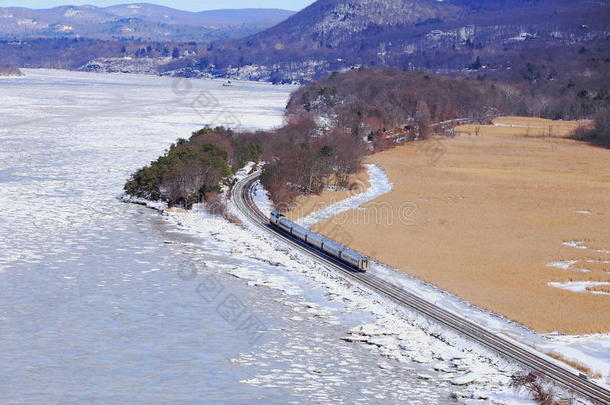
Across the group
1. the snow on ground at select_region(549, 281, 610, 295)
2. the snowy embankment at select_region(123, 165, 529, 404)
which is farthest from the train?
the snow on ground at select_region(549, 281, 610, 295)

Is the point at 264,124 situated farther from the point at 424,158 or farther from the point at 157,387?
the point at 157,387

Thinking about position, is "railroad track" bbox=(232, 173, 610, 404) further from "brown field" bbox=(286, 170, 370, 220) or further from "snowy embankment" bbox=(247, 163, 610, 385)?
"brown field" bbox=(286, 170, 370, 220)

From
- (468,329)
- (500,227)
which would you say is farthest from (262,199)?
(468,329)

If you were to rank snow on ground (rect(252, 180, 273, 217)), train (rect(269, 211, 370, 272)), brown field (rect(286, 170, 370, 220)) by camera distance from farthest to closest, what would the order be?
snow on ground (rect(252, 180, 273, 217)), brown field (rect(286, 170, 370, 220)), train (rect(269, 211, 370, 272))

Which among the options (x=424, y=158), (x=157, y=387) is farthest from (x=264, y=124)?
(x=157, y=387)

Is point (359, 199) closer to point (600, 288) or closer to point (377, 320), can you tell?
point (600, 288)

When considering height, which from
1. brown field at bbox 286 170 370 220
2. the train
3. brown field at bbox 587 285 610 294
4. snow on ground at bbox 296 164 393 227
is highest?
the train

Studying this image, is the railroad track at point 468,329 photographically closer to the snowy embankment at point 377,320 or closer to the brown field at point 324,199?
the snowy embankment at point 377,320
